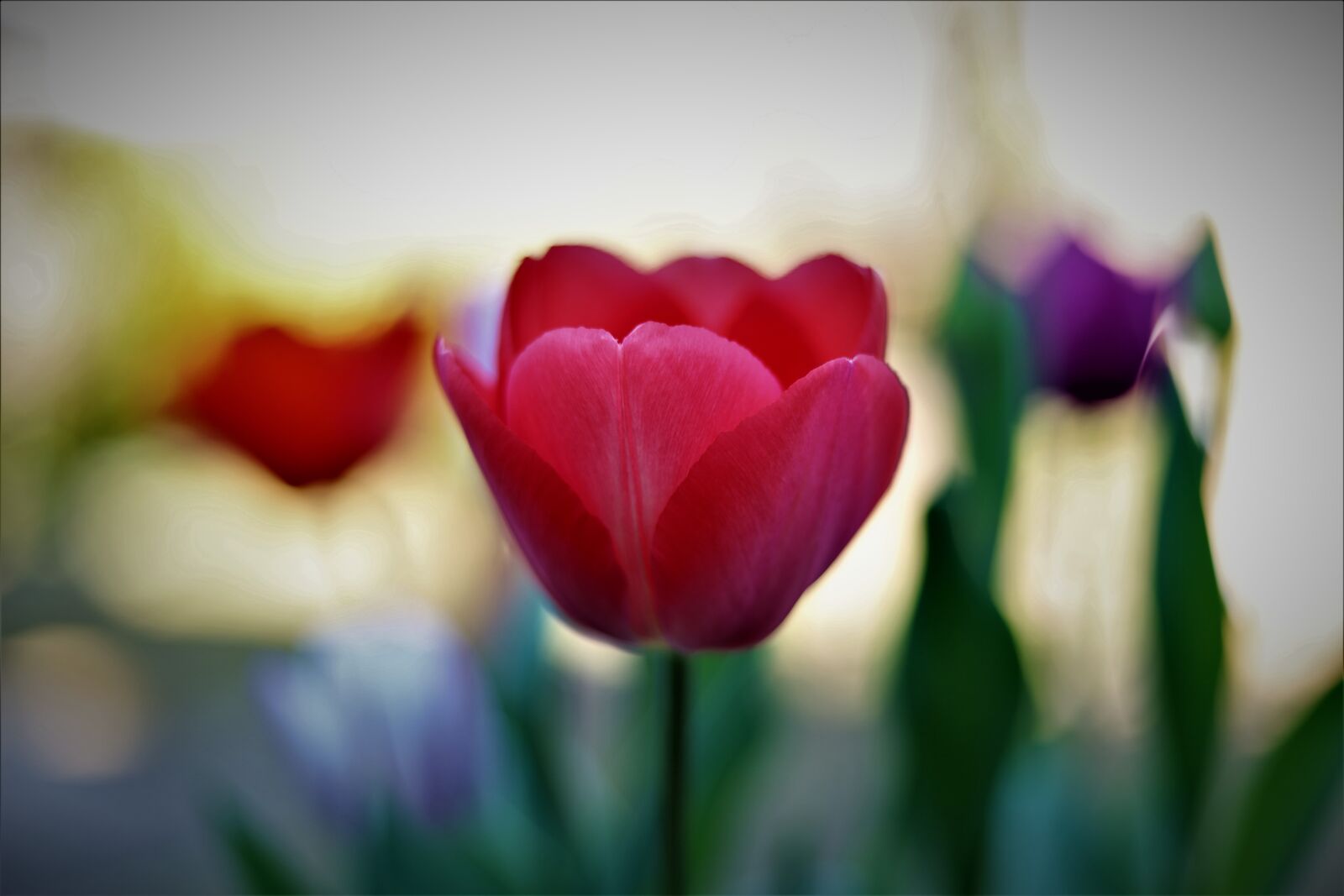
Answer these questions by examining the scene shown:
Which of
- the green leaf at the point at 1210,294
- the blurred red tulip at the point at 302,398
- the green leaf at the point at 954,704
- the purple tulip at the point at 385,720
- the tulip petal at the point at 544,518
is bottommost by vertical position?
the purple tulip at the point at 385,720

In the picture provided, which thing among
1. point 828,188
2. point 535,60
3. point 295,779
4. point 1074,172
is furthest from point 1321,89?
point 295,779

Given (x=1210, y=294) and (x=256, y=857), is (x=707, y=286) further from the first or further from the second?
(x=256, y=857)

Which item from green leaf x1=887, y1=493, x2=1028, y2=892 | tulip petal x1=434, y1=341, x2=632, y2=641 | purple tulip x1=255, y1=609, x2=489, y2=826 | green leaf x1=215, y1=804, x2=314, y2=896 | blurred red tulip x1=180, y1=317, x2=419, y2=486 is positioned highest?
tulip petal x1=434, y1=341, x2=632, y2=641

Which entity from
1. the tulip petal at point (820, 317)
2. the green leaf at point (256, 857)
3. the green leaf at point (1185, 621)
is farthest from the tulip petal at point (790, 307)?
the green leaf at point (256, 857)

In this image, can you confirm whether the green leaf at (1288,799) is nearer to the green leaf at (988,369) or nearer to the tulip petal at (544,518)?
the green leaf at (988,369)

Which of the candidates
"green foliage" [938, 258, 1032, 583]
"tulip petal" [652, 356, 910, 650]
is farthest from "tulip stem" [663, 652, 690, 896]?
"green foliage" [938, 258, 1032, 583]

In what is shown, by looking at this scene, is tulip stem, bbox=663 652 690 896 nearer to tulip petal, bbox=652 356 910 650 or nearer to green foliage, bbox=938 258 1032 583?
tulip petal, bbox=652 356 910 650

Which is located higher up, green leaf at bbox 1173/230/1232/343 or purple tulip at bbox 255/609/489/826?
green leaf at bbox 1173/230/1232/343

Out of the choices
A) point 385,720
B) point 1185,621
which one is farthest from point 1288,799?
point 385,720
